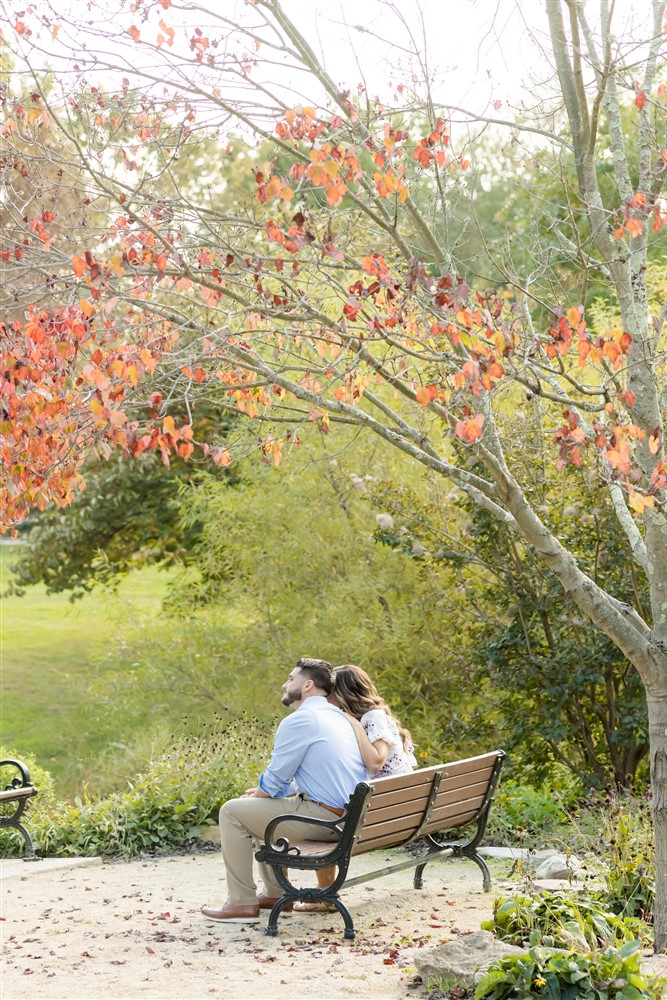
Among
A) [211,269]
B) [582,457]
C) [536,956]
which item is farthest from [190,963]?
[582,457]

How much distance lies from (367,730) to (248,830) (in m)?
0.79

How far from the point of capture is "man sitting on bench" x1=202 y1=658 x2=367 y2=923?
5.54 metres

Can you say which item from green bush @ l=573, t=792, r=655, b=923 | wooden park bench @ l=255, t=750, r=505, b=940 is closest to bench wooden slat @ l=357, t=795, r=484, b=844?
wooden park bench @ l=255, t=750, r=505, b=940

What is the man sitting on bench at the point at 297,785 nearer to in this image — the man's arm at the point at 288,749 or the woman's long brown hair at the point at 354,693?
the man's arm at the point at 288,749

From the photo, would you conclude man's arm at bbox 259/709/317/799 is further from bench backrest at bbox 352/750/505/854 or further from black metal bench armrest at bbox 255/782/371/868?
bench backrest at bbox 352/750/505/854

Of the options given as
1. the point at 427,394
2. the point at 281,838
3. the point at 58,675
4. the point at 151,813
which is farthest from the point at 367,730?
the point at 58,675

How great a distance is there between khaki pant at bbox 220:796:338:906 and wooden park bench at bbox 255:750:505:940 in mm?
58

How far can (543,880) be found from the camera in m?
5.75

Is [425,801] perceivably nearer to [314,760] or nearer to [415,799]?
[415,799]

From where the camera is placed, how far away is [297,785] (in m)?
5.62

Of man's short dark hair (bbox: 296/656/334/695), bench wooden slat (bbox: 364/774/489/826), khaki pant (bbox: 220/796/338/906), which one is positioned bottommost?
khaki pant (bbox: 220/796/338/906)

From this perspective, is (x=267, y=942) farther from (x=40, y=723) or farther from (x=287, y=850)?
(x=40, y=723)

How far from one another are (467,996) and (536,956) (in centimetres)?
41

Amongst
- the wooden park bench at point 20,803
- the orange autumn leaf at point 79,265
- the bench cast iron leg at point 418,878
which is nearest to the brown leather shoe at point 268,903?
the bench cast iron leg at point 418,878
